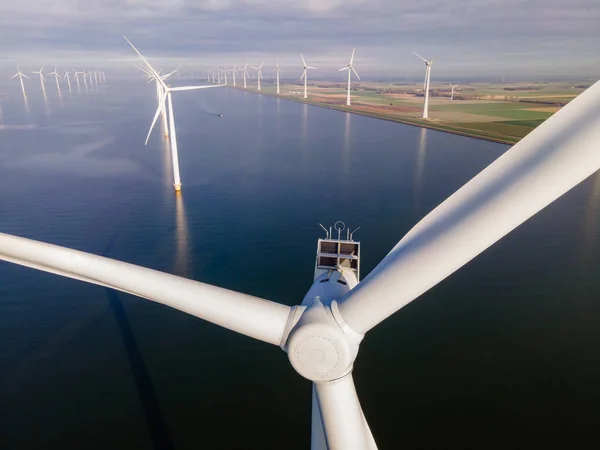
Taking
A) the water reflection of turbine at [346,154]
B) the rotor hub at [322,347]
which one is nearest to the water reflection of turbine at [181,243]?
the rotor hub at [322,347]

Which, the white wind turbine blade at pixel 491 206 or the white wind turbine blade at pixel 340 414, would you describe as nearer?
the white wind turbine blade at pixel 491 206

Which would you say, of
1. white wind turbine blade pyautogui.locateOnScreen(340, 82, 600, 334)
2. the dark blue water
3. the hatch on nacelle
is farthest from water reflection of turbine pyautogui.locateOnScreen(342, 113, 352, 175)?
white wind turbine blade pyautogui.locateOnScreen(340, 82, 600, 334)

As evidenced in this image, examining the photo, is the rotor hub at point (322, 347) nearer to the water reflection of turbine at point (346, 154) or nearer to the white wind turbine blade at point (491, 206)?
the white wind turbine blade at point (491, 206)

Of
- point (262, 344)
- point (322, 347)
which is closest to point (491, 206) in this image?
point (322, 347)

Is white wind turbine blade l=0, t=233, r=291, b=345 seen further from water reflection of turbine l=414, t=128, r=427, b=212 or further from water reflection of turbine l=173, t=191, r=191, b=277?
water reflection of turbine l=414, t=128, r=427, b=212

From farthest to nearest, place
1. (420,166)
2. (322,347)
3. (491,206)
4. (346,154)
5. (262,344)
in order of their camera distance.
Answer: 1. (346,154)
2. (420,166)
3. (262,344)
4. (322,347)
5. (491,206)

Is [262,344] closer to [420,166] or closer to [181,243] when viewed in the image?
[181,243]
